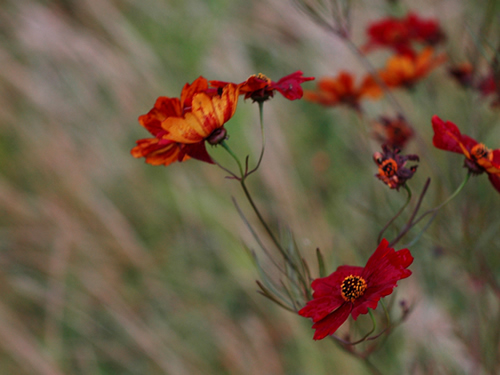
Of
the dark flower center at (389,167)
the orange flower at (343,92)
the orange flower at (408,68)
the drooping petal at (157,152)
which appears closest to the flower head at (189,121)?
the drooping petal at (157,152)

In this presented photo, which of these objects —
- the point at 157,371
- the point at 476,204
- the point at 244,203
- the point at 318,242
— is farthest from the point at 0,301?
the point at 476,204

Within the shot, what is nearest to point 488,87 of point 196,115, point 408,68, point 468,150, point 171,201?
point 408,68

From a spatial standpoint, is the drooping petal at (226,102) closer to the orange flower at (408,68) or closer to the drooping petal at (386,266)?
the drooping petal at (386,266)

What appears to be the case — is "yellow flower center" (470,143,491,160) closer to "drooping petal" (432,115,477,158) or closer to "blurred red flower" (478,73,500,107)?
"drooping petal" (432,115,477,158)

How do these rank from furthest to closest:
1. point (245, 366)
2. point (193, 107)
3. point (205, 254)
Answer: point (205, 254)
point (245, 366)
point (193, 107)

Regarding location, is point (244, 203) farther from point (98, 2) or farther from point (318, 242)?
point (98, 2)

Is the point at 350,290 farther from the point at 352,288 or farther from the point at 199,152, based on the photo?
the point at 199,152

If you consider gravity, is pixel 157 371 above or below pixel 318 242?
below
